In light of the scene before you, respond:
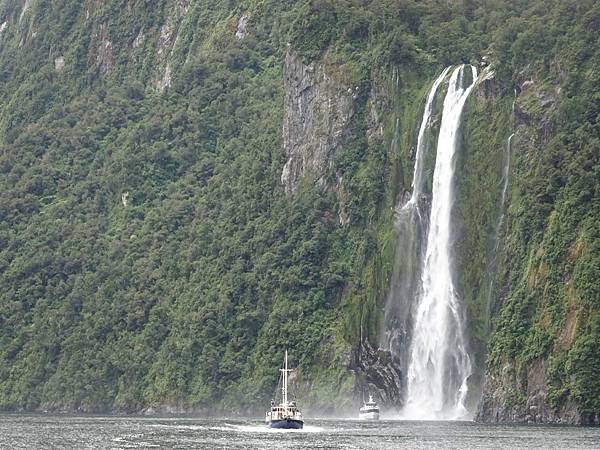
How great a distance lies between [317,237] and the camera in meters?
164

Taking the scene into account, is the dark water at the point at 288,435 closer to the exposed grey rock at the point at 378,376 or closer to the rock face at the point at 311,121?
the exposed grey rock at the point at 378,376

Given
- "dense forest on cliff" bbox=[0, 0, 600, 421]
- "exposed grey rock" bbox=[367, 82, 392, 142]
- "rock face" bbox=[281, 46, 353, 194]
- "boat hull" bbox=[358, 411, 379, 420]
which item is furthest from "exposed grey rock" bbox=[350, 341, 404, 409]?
"exposed grey rock" bbox=[367, 82, 392, 142]

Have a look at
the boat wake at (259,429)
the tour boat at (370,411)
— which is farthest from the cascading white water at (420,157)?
the boat wake at (259,429)

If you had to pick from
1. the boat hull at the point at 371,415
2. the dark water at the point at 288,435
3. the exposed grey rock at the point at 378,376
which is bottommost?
the dark water at the point at 288,435

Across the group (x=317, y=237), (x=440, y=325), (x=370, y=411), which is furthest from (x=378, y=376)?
(x=317, y=237)

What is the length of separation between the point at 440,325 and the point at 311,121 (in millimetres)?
29675

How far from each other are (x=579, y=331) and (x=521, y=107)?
84.5 ft

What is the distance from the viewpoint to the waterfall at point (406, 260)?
149000 mm

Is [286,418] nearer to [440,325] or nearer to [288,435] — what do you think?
[288,435]

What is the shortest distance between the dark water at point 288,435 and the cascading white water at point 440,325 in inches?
244

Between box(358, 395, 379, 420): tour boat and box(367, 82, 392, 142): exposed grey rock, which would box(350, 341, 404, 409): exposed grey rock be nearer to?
box(358, 395, 379, 420): tour boat

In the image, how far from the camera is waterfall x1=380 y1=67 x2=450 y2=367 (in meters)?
149

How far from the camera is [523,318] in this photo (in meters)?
135

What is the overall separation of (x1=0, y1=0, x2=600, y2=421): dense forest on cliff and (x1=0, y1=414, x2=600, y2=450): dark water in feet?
28.6
